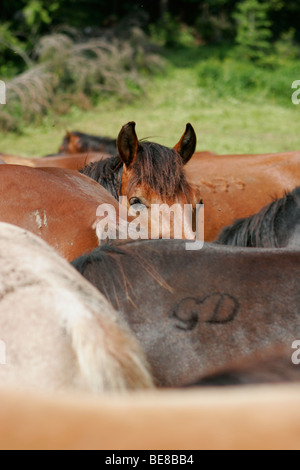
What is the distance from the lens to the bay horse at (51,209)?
205 centimetres

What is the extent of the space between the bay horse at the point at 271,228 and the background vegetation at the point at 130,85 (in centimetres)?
559

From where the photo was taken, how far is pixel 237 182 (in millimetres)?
4238

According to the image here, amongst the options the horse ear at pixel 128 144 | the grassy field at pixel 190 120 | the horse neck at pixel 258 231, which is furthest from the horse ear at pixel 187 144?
the grassy field at pixel 190 120

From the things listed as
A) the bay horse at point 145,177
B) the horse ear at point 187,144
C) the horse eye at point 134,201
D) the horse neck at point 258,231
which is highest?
the horse ear at point 187,144

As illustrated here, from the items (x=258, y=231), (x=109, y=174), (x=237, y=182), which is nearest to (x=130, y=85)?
(x=237, y=182)

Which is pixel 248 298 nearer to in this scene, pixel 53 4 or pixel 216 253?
pixel 216 253

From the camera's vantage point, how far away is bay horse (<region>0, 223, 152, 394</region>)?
113cm

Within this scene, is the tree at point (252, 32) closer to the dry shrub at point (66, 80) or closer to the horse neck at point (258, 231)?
the dry shrub at point (66, 80)

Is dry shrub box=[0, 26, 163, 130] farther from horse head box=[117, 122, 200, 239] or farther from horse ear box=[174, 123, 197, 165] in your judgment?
horse head box=[117, 122, 200, 239]

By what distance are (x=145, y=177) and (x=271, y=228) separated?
81 cm

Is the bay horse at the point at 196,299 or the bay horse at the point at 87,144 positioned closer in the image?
the bay horse at the point at 196,299


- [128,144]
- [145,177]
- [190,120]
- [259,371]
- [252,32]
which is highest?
[252,32]

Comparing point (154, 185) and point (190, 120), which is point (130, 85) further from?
point (154, 185)
